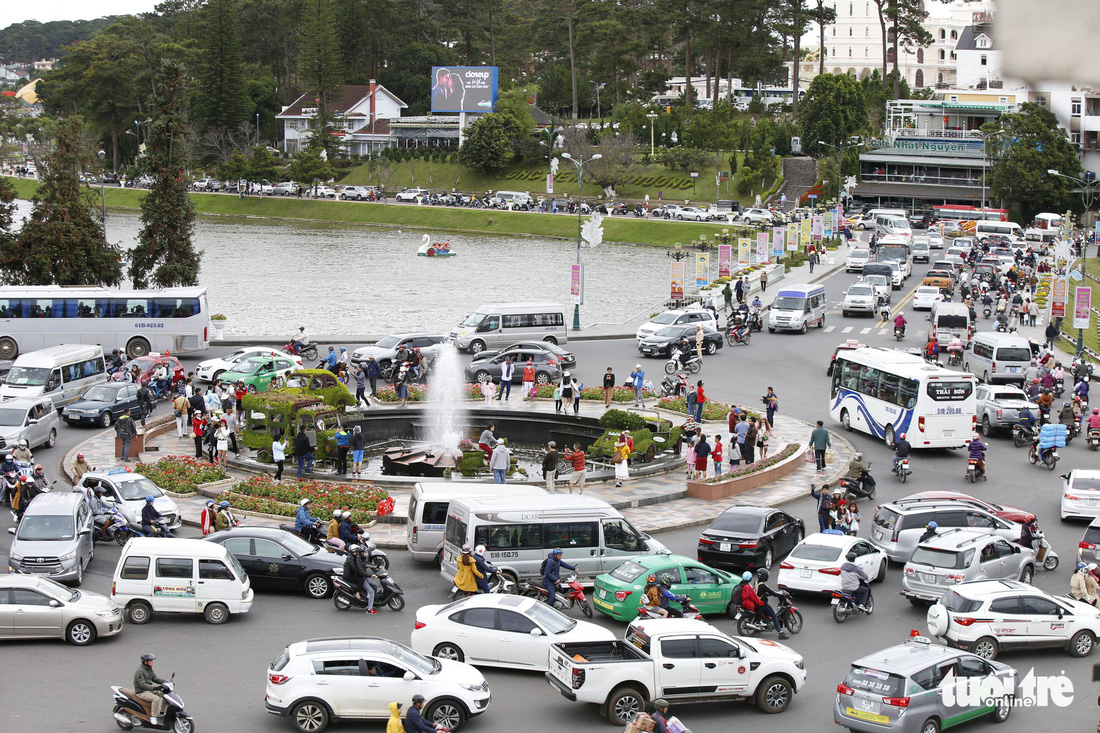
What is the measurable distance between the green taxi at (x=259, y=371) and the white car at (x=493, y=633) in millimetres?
21677

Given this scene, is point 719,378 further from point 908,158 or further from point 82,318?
point 908,158

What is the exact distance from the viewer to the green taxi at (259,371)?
37469 mm

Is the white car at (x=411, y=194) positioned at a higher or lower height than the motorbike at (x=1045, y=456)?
higher

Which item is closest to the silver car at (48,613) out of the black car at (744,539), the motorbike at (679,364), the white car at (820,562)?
the black car at (744,539)

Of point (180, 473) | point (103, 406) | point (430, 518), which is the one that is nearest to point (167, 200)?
point (103, 406)

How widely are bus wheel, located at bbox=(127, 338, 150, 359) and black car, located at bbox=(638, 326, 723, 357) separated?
62.5 ft

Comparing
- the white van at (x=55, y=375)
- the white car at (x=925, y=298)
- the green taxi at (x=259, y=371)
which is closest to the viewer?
the white van at (x=55, y=375)

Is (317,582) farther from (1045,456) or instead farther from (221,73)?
(221,73)

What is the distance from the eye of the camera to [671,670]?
15.4m

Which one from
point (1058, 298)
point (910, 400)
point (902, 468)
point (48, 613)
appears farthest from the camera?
point (1058, 298)

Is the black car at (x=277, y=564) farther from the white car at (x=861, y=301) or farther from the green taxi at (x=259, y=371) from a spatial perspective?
the white car at (x=861, y=301)

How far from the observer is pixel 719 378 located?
4116 centimetres

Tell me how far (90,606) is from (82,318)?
91.5ft

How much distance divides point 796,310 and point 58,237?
31.8 meters
